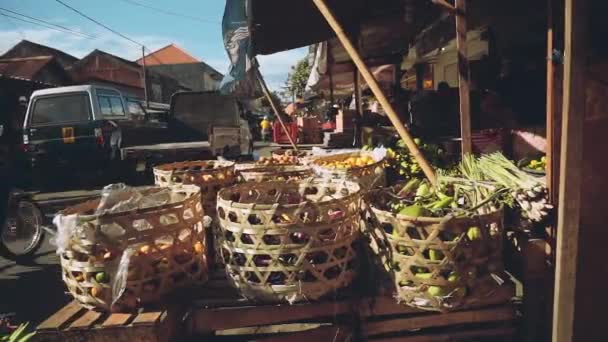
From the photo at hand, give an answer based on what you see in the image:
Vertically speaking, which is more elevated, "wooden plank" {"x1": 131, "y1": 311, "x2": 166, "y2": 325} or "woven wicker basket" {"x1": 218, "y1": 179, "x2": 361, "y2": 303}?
"woven wicker basket" {"x1": 218, "y1": 179, "x2": 361, "y2": 303}

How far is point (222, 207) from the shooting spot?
7.23 feet

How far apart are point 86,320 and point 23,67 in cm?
2756

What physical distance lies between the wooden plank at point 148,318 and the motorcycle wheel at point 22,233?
13.4ft

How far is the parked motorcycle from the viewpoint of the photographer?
16.7ft

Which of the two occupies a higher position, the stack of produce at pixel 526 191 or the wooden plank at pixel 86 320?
the stack of produce at pixel 526 191

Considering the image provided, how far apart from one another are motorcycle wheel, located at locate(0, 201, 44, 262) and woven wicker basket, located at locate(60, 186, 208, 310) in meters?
3.71

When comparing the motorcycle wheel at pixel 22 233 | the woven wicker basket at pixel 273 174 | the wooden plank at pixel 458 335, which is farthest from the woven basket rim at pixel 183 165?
the motorcycle wheel at pixel 22 233

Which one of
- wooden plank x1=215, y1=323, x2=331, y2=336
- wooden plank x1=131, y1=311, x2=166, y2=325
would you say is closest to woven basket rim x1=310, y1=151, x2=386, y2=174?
wooden plank x1=215, y1=323, x2=331, y2=336

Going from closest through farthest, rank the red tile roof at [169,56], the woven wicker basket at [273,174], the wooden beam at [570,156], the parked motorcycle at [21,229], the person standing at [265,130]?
the wooden beam at [570,156] → the woven wicker basket at [273,174] → the parked motorcycle at [21,229] → the person standing at [265,130] → the red tile roof at [169,56]

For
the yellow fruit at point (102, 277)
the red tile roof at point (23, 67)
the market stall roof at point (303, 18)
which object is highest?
the red tile roof at point (23, 67)

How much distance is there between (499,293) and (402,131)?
3.75 feet

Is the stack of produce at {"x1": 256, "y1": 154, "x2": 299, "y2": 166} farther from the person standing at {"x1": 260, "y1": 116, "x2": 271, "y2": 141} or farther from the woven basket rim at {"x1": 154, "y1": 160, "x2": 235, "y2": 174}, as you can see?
the person standing at {"x1": 260, "y1": 116, "x2": 271, "y2": 141}

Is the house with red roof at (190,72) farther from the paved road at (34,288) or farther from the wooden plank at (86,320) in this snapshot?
the wooden plank at (86,320)

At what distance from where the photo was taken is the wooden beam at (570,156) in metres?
1.48
